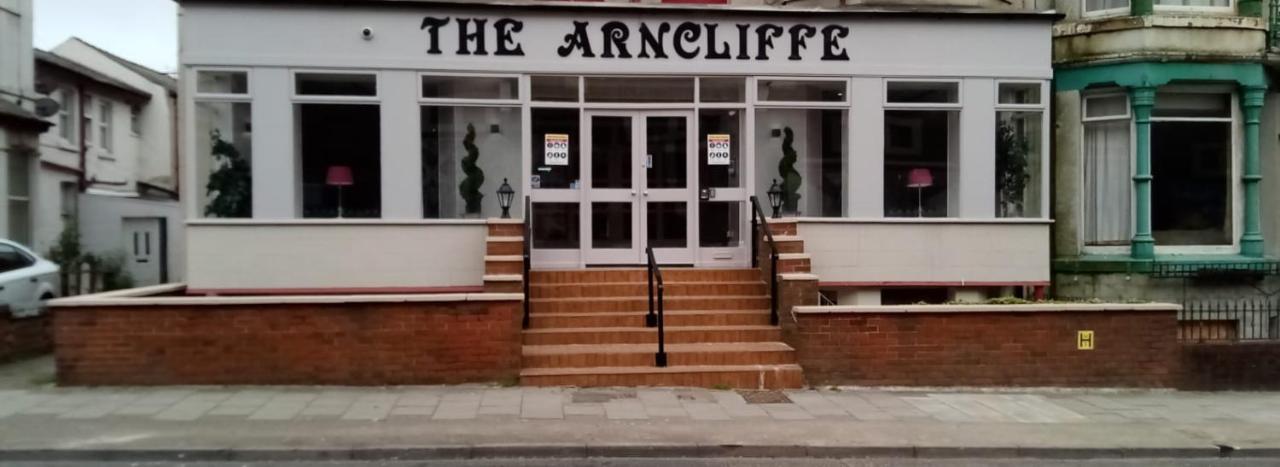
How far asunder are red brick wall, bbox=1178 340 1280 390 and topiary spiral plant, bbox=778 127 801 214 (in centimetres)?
483

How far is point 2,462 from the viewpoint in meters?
7.46

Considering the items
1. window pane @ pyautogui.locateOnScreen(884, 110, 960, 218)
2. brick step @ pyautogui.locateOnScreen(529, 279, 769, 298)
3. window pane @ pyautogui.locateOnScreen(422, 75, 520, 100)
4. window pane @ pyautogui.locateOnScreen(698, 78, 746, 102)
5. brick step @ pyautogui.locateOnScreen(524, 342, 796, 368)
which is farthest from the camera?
window pane @ pyautogui.locateOnScreen(884, 110, 960, 218)

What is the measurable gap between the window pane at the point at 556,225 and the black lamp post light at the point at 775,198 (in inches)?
101

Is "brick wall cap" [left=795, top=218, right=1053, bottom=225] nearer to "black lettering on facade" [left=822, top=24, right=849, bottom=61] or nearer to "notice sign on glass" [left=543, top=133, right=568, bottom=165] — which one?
"black lettering on facade" [left=822, top=24, right=849, bottom=61]

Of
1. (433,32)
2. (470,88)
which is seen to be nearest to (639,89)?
(470,88)

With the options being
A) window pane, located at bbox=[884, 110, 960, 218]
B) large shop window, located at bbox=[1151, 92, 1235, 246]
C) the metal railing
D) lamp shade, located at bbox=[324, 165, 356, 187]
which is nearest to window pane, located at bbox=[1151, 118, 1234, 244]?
large shop window, located at bbox=[1151, 92, 1235, 246]

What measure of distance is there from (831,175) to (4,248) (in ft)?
36.1

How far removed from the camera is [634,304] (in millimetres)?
11609

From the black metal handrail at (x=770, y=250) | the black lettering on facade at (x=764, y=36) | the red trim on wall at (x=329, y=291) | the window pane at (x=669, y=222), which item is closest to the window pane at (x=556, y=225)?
the window pane at (x=669, y=222)

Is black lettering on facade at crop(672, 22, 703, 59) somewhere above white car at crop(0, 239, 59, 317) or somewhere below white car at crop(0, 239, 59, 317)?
above

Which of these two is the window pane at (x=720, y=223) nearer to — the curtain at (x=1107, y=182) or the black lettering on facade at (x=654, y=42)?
the black lettering on facade at (x=654, y=42)

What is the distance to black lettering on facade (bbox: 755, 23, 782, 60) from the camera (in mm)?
12734

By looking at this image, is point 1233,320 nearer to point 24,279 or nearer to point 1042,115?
point 1042,115

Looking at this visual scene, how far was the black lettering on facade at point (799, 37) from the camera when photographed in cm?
1277
